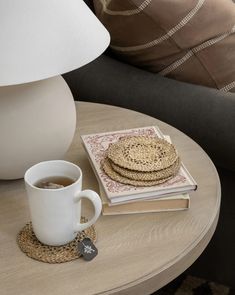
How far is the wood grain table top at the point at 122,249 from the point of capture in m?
0.65

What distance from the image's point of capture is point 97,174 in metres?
0.81

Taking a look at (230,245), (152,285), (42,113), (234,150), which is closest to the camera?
(152,285)

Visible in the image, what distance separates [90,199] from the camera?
674 millimetres

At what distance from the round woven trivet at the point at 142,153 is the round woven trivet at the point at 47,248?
131 millimetres

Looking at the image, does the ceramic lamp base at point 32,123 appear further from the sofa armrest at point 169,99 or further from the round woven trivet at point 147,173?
the sofa armrest at point 169,99

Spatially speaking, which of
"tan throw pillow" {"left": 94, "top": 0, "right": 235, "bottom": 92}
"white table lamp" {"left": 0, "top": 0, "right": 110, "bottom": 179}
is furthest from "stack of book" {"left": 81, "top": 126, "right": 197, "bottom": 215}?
"tan throw pillow" {"left": 94, "top": 0, "right": 235, "bottom": 92}

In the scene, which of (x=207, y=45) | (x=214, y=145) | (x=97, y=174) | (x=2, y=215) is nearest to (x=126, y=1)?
(x=207, y=45)

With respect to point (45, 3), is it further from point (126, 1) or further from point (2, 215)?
point (126, 1)

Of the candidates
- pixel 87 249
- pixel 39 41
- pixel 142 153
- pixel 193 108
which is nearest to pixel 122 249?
pixel 87 249

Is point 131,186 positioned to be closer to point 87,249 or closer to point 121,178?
point 121,178

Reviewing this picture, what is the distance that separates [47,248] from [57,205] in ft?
0.25

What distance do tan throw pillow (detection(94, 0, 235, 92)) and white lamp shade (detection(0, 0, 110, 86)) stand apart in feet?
1.37

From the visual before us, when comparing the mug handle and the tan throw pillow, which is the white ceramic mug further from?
the tan throw pillow

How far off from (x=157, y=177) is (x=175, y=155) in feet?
0.21
